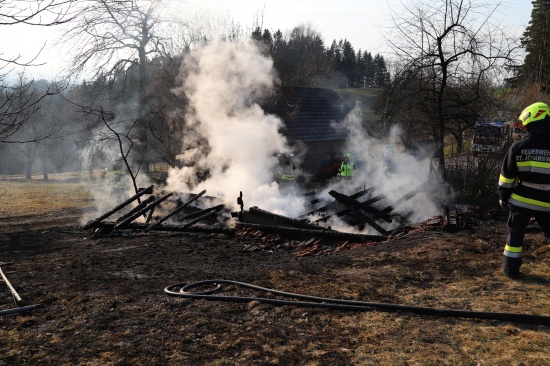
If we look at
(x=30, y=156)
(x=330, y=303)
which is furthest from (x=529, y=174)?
(x=30, y=156)

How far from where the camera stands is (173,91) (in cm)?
2083

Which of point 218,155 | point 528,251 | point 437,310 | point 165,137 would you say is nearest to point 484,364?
point 437,310

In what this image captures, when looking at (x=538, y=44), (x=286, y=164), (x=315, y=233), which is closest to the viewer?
(x=315, y=233)

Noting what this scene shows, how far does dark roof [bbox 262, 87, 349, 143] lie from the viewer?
21.8 meters

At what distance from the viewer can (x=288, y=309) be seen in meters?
5.21

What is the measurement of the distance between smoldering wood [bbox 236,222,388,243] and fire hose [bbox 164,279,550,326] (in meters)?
3.66

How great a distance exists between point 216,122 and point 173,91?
460cm

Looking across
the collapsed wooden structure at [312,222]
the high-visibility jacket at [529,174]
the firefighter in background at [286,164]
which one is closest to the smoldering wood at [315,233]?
the collapsed wooden structure at [312,222]

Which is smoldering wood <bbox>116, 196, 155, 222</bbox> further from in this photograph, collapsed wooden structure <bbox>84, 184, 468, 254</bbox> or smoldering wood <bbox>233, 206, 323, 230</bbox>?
smoldering wood <bbox>233, 206, 323, 230</bbox>

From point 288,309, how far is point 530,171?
3.61 metres

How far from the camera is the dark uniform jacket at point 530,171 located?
5680mm

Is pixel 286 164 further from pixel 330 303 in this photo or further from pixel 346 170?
pixel 330 303

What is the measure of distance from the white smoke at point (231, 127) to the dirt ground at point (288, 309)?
569 centimetres

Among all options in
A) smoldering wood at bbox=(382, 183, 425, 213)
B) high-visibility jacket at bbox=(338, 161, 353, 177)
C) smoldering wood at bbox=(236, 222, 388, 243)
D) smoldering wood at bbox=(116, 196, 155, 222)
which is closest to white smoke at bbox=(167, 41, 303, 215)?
smoldering wood at bbox=(116, 196, 155, 222)
